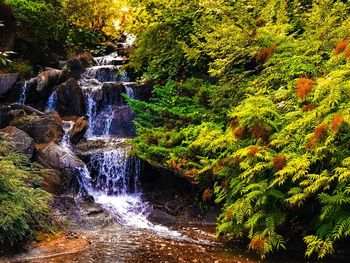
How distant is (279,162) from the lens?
743 cm

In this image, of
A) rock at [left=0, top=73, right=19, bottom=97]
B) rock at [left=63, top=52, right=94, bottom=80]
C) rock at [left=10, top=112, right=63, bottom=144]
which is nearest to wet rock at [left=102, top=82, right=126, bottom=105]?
rock at [left=63, top=52, right=94, bottom=80]

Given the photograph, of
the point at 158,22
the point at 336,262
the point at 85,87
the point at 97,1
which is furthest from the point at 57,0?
the point at 336,262

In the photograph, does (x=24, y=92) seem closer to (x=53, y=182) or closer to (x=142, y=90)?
(x=142, y=90)

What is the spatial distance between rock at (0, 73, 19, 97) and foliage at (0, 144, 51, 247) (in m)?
7.82

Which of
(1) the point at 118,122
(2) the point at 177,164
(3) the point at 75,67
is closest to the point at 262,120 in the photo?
(2) the point at 177,164

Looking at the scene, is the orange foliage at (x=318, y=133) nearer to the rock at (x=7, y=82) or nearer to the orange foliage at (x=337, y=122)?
the orange foliage at (x=337, y=122)

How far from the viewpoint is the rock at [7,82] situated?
15.8m

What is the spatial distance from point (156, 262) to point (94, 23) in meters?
22.2

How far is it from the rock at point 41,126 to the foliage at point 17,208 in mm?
4127

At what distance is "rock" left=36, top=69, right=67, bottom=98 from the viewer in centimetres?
1667

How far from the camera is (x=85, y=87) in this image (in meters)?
17.8

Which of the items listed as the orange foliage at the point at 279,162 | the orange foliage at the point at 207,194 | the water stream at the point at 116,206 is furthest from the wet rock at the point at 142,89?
the orange foliage at the point at 279,162

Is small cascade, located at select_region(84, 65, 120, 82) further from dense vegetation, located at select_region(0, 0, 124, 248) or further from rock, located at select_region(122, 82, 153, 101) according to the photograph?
rock, located at select_region(122, 82, 153, 101)

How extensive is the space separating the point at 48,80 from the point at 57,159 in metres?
6.44
